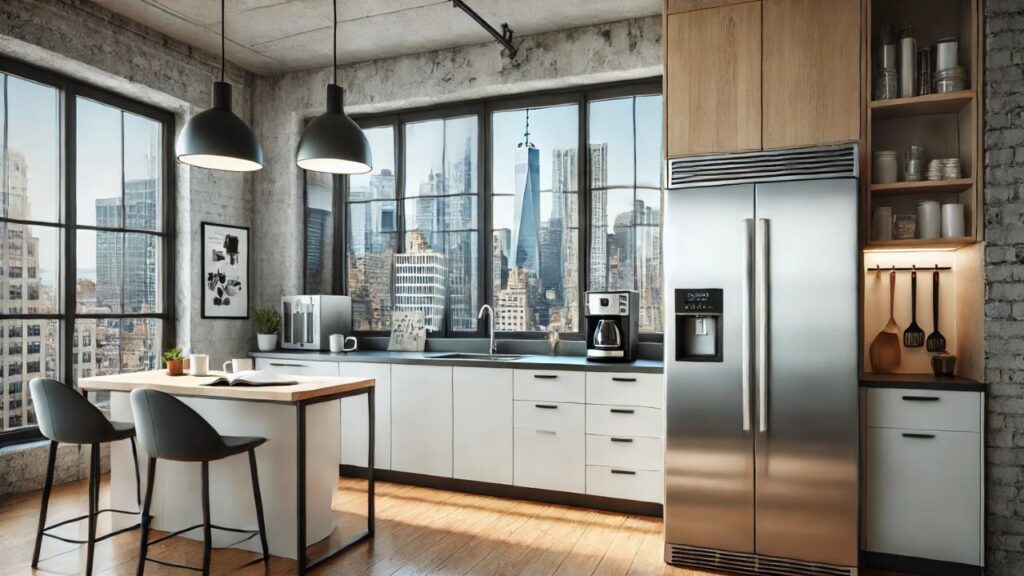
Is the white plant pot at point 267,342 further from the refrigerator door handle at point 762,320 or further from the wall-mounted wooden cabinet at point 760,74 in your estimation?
the refrigerator door handle at point 762,320

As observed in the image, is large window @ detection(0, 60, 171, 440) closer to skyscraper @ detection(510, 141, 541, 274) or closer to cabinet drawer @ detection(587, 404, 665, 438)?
skyscraper @ detection(510, 141, 541, 274)

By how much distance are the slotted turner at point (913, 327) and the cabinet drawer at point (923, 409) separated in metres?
0.51

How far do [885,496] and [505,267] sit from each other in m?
2.82

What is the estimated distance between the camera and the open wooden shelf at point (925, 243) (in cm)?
316

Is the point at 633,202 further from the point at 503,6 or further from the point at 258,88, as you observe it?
the point at 258,88

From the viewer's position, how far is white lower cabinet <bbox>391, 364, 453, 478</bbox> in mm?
4363

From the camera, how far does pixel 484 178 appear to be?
5062 millimetres

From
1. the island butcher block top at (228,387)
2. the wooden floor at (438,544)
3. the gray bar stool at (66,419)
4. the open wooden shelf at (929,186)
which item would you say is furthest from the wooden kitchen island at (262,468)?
the open wooden shelf at (929,186)

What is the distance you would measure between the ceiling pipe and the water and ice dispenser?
7.17 ft

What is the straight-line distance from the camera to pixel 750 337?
312cm

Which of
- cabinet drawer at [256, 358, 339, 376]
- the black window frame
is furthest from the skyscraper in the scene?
cabinet drawer at [256, 358, 339, 376]

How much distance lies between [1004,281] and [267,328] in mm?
4735

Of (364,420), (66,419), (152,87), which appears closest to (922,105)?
(364,420)

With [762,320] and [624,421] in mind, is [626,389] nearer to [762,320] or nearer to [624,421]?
[624,421]
